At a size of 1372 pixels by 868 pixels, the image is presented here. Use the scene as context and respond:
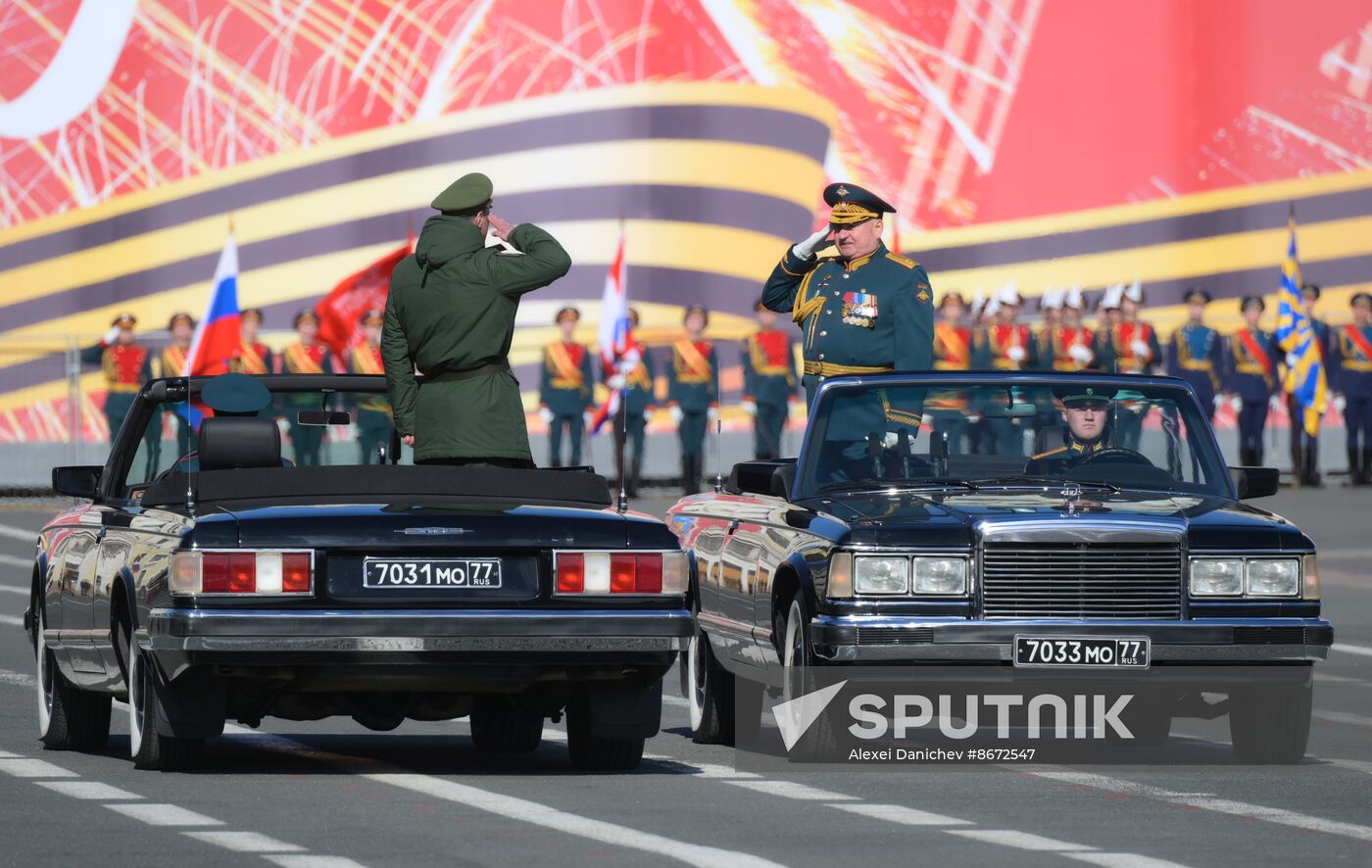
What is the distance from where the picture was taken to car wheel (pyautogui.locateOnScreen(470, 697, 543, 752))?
11.4 m

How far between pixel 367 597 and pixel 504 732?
1576 mm

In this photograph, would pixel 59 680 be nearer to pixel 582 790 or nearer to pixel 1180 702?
pixel 582 790

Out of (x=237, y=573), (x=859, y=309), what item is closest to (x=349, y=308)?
(x=859, y=309)

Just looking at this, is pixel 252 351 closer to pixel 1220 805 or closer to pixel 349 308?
pixel 349 308

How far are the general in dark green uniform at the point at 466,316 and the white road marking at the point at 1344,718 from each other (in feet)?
11.3

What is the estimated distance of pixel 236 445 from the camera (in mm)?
10711

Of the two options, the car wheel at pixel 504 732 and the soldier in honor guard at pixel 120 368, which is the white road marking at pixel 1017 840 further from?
the soldier in honor guard at pixel 120 368

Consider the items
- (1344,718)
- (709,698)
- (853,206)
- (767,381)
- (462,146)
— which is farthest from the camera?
(462,146)

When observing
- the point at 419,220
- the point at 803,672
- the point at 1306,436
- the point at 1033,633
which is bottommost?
the point at 803,672

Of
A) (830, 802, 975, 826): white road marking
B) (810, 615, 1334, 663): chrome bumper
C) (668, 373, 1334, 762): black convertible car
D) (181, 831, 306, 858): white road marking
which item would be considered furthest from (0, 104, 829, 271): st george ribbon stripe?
(181, 831, 306, 858): white road marking

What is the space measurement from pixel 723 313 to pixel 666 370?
3631mm

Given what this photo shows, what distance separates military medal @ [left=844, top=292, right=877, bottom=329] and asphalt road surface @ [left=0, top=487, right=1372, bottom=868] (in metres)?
2.12

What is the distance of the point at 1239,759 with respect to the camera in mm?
11164

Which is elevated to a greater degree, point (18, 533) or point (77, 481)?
point (77, 481)
